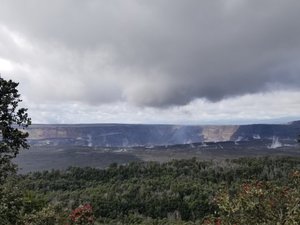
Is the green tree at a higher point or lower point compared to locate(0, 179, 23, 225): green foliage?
higher

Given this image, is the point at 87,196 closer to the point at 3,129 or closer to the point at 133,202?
the point at 133,202

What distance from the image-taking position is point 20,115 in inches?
938

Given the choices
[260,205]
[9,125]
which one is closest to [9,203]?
[9,125]

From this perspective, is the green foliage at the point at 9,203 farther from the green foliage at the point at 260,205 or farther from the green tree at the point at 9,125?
the green foliage at the point at 260,205

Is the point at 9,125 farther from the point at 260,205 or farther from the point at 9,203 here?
the point at 260,205

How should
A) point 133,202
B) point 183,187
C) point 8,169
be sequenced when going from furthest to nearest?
point 183,187 < point 133,202 < point 8,169

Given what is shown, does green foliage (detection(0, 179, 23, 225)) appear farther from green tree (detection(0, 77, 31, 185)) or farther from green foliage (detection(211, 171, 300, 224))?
green foliage (detection(211, 171, 300, 224))

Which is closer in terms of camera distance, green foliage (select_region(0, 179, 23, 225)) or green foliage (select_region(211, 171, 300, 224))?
green foliage (select_region(211, 171, 300, 224))

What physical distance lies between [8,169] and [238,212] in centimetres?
1224

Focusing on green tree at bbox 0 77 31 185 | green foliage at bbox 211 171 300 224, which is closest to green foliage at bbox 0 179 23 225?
green tree at bbox 0 77 31 185

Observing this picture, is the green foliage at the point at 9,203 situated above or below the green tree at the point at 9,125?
below

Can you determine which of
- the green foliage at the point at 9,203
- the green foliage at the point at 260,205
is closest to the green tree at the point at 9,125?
the green foliage at the point at 9,203

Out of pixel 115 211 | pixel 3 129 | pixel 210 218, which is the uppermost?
pixel 3 129

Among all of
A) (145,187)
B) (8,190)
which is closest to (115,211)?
(145,187)
